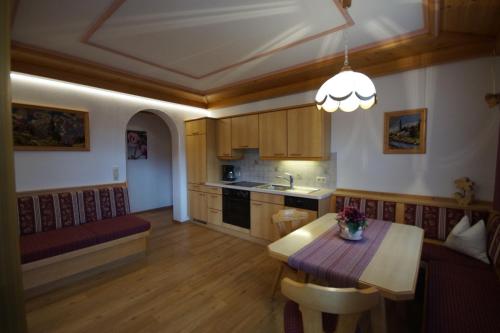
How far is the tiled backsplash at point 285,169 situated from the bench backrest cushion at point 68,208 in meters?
1.94

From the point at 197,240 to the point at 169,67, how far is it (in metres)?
2.57

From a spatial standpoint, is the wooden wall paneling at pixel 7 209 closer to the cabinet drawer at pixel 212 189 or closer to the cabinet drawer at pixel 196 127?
the cabinet drawer at pixel 212 189

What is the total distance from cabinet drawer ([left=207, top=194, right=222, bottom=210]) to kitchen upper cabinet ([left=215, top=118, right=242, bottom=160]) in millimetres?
742

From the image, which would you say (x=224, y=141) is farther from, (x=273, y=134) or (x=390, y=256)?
(x=390, y=256)

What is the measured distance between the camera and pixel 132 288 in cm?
240

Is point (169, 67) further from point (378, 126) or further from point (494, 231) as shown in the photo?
point (494, 231)

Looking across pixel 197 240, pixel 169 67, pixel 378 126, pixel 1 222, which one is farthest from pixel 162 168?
pixel 1 222

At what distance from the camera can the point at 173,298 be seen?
222 cm

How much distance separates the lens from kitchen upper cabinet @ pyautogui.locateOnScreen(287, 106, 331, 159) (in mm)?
3127

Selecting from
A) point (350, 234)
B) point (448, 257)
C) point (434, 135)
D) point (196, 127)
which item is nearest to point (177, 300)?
point (350, 234)

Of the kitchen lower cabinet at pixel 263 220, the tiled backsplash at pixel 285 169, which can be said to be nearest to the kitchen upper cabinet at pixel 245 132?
the tiled backsplash at pixel 285 169

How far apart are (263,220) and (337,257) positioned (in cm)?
200

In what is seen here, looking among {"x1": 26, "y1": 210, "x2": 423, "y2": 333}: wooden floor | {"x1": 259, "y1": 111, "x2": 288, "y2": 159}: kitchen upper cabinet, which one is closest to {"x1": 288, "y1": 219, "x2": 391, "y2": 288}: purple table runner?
{"x1": 26, "y1": 210, "x2": 423, "y2": 333}: wooden floor

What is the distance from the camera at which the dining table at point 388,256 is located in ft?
3.90
